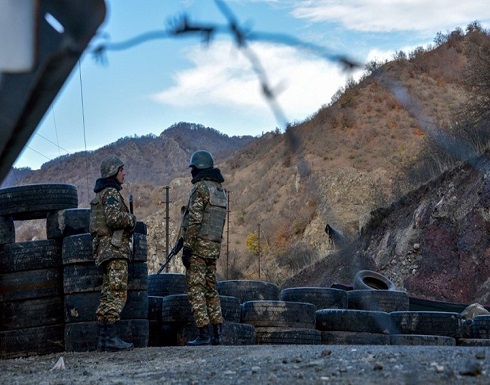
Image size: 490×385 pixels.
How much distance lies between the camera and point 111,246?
9.45m

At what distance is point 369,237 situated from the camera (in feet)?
105

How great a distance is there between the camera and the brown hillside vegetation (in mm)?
2588

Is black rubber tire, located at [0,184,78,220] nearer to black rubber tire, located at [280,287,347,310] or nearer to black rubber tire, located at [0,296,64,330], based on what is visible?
black rubber tire, located at [0,296,64,330]

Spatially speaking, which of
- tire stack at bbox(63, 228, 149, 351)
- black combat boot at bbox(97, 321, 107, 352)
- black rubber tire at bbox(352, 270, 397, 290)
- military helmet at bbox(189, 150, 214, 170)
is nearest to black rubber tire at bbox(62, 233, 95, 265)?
tire stack at bbox(63, 228, 149, 351)

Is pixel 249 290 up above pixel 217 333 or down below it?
above

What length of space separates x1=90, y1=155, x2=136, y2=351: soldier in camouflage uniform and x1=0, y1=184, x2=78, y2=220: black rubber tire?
3.42ft

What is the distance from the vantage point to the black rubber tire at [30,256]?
10055 millimetres

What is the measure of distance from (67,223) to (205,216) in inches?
64.8

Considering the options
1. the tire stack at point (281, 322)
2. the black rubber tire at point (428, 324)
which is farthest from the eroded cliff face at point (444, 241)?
the tire stack at point (281, 322)

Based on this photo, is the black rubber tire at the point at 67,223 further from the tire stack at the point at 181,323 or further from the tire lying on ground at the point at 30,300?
the tire stack at the point at 181,323

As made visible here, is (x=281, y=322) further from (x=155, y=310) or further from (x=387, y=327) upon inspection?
(x=155, y=310)

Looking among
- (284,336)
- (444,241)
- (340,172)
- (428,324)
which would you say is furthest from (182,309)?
(340,172)

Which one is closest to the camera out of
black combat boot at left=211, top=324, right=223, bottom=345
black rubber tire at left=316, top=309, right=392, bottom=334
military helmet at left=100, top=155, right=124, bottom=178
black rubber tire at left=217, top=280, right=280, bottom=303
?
military helmet at left=100, top=155, right=124, bottom=178

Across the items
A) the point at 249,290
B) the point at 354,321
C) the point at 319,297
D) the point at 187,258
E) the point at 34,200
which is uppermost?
the point at 34,200
